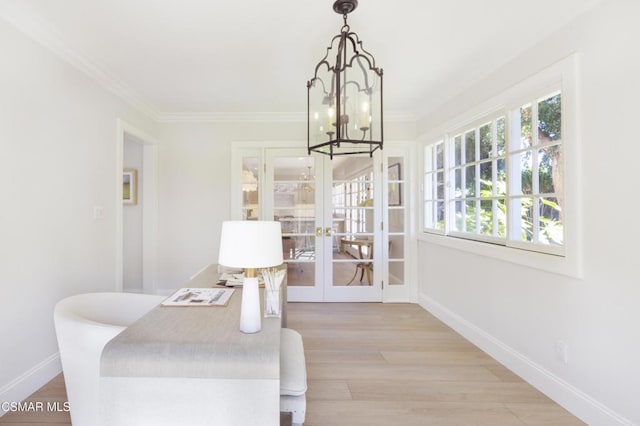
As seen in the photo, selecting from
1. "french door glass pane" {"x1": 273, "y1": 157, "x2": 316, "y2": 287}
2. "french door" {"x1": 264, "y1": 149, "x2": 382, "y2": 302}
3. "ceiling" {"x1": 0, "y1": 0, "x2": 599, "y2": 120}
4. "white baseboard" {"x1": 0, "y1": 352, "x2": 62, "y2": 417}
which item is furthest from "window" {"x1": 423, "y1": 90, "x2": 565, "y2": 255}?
"white baseboard" {"x1": 0, "y1": 352, "x2": 62, "y2": 417}

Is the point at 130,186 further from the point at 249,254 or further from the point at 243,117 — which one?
the point at 249,254

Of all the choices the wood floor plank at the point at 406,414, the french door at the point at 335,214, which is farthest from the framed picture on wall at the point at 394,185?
the wood floor plank at the point at 406,414

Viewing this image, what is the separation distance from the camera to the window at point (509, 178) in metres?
2.02

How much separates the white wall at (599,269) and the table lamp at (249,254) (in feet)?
5.76

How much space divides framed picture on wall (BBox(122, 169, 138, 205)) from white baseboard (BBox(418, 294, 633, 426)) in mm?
4131

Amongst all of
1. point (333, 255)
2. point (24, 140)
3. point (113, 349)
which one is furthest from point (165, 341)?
point (333, 255)

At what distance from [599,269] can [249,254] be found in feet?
6.16

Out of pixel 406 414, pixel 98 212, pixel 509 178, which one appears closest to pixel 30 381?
pixel 98 212

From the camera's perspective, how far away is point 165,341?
1175 millimetres

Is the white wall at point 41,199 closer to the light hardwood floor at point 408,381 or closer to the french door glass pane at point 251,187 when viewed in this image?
the french door glass pane at point 251,187

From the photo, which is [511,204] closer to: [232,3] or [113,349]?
[232,3]

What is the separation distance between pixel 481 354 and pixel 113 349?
2631 mm

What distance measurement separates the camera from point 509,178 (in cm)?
235

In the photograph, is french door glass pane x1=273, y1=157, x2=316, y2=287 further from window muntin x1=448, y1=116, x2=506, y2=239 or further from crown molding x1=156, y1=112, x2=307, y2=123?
window muntin x1=448, y1=116, x2=506, y2=239
